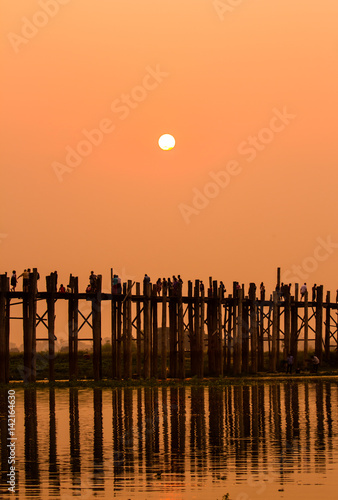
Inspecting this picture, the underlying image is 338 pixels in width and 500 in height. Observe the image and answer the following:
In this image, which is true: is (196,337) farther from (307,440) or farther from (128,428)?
(307,440)

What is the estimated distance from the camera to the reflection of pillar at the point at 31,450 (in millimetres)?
17641

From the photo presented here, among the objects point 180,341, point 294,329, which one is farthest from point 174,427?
point 294,329

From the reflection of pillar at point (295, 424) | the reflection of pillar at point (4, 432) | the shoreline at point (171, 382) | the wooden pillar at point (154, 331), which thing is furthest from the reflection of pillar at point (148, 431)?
the wooden pillar at point (154, 331)

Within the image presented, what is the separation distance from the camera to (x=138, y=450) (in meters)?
21.2

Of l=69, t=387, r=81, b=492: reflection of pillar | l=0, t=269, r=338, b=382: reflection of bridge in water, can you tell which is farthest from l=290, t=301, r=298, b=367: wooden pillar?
l=69, t=387, r=81, b=492: reflection of pillar

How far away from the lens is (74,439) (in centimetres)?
2303

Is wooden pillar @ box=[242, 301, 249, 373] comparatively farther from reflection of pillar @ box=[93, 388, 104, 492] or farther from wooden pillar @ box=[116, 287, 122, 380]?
reflection of pillar @ box=[93, 388, 104, 492]

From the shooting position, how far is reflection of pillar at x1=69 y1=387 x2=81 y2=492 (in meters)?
18.3

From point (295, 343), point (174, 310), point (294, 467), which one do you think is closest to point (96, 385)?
point (174, 310)

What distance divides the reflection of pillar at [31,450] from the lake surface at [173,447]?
0.02m

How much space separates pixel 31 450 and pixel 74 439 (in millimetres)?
1834

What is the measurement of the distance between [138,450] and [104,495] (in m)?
4.52

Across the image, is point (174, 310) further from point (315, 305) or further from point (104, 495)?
point (104, 495)

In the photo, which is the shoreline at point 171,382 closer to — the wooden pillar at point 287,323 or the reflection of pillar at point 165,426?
the wooden pillar at point 287,323
